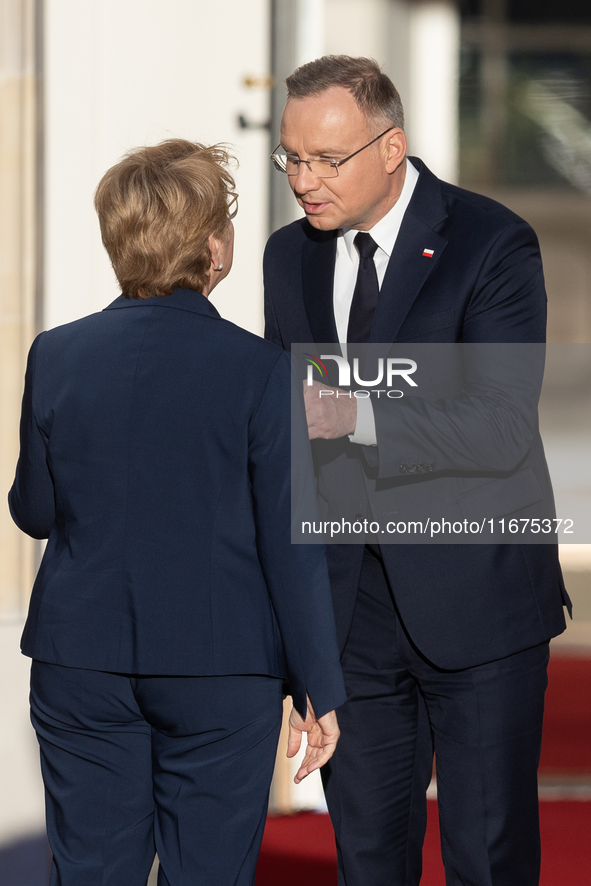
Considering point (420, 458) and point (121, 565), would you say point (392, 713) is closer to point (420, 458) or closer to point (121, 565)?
point (420, 458)

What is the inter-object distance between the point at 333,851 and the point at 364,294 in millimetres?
1928

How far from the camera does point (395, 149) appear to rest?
1856mm

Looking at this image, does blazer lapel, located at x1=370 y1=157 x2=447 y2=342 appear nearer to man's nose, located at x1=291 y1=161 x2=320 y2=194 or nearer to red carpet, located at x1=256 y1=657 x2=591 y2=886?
man's nose, located at x1=291 y1=161 x2=320 y2=194

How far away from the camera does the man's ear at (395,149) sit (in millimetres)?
1847

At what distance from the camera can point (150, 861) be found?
1.60 metres

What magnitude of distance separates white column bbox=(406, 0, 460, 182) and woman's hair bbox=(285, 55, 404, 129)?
38.2 ft

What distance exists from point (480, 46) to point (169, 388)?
1566cm

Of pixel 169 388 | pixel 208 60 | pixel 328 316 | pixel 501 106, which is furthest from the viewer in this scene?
pixel 501 106

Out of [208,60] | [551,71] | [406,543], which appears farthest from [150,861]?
[551,71]

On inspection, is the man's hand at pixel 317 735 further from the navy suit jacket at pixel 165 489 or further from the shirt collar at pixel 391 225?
the shirt collar at pixel 391 225

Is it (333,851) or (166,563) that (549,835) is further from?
(166,563)

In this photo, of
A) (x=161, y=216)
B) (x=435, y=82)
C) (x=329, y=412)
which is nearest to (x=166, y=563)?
(x=329, y=412)

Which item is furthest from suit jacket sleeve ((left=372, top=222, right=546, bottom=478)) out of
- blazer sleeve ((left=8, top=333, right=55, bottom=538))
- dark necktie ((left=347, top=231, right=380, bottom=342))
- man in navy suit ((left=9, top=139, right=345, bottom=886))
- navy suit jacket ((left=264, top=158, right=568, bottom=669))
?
blazer sleeve ((left=8, top=333, right=55, bottom=538))

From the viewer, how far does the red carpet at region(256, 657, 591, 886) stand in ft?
9.57
